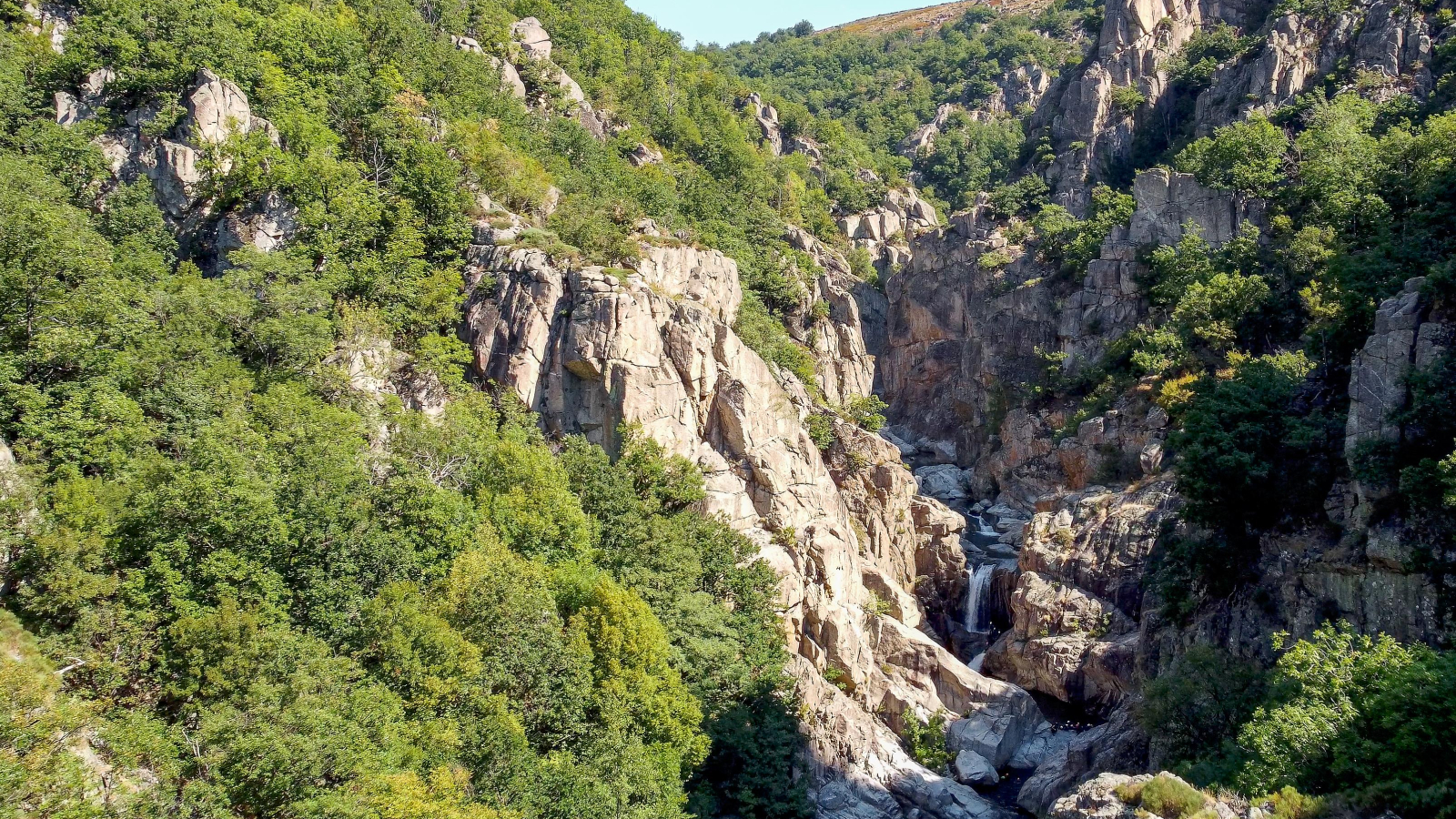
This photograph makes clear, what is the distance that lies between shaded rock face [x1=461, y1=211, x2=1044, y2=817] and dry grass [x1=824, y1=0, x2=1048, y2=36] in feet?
396

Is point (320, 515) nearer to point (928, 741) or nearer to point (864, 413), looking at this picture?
point (928, 741)

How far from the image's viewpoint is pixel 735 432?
45.2 m

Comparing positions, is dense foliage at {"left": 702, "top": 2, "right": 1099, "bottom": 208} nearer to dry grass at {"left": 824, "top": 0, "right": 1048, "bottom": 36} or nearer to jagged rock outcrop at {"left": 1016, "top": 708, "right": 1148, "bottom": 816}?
dry grass at {"left": 824, "top": 0, "right": 1048, "bottom": 36}

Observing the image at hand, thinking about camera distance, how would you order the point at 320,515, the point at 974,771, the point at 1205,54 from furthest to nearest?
1. the point at 1205,54
2. the point at 974,771
3. the point at 320,515

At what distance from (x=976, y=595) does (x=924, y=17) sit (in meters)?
142

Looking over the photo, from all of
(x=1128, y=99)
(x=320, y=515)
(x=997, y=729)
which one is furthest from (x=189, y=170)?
(x=1128, y=99)

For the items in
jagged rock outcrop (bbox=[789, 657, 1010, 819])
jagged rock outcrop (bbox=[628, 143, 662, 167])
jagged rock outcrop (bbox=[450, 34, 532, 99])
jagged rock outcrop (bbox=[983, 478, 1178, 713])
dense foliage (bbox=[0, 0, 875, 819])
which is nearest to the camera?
dense foliage (bbox=[0, 0, 875, 819])

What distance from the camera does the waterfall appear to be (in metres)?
51.1

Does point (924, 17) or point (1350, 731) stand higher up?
point (924, 17)

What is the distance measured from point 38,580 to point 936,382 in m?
62.3

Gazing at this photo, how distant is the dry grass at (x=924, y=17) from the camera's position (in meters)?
148

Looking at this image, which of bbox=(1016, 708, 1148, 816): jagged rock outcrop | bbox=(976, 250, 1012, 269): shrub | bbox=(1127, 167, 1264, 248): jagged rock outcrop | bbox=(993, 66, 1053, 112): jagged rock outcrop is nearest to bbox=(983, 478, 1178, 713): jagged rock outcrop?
bbox=(1016, 708, 1148, 816): jagged rock outcrop

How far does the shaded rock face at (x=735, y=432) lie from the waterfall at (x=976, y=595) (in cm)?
395

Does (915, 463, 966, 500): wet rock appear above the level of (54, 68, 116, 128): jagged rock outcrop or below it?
below
